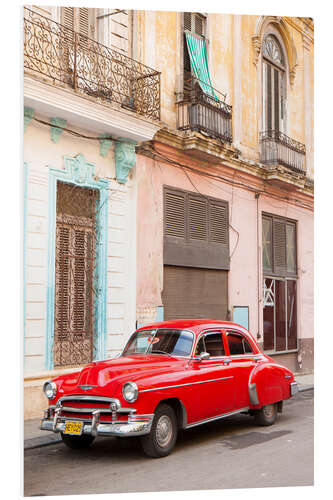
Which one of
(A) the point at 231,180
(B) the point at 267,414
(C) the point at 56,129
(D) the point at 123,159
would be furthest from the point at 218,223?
(B) the point at 267,414

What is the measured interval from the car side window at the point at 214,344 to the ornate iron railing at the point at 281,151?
536 centimetres

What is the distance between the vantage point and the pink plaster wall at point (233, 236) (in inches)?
388

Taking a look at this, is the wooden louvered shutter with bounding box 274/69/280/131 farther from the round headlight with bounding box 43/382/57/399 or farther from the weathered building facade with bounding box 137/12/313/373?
the round headlight with bounding box 43/382/57/399

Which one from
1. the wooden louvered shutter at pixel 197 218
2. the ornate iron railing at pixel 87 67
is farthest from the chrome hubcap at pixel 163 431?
the wooden louvered shutter at pixel 197 218

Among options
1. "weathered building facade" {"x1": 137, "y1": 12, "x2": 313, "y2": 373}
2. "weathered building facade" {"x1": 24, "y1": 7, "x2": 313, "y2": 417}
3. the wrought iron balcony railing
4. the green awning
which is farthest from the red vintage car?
the green awning

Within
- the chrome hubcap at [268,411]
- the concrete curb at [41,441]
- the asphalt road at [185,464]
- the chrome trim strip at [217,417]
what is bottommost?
the asphalt road at [185,464]

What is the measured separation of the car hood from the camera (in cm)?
619

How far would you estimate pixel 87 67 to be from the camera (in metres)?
8.59

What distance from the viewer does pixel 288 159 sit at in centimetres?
1212

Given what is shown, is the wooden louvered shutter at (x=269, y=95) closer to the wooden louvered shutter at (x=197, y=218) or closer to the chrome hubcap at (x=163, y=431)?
the wooden louvered shutter at (x=197, y=218)

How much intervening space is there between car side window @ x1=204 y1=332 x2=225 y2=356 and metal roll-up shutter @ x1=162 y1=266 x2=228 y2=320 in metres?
2.48

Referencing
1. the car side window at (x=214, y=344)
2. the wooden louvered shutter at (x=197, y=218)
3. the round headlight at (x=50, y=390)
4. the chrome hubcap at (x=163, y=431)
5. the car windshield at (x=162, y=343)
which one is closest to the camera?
the chrome hubcap at (x=163, y=431)

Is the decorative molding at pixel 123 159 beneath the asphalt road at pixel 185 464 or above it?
above
